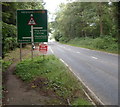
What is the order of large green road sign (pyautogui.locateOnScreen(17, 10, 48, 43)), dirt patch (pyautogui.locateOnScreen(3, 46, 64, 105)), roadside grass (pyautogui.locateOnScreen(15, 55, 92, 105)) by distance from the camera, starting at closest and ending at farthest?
dirt patch (pyautogui.locateOnScreen(3, 46, 64, 105))
roadside grass (pyautogui.locateOnScreen(15, 55, 92, 105))
large green road sign (pyautogui.locateOnScreen(17, 10, 48, 43))

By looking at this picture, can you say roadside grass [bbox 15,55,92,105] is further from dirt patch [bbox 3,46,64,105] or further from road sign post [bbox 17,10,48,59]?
road sign post [bbox 17,10,48,59]

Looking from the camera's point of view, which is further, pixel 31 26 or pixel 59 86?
pixel 31 26

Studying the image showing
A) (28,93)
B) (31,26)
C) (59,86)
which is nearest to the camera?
(28,93)

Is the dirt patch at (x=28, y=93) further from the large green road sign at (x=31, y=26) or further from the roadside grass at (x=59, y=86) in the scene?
the large green road sign at (x=31, y=26)

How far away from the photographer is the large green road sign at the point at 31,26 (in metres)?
13.4

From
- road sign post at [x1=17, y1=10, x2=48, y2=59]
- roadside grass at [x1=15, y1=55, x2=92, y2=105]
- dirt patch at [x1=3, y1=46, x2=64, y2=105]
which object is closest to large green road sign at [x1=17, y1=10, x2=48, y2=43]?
road sign post at [x1=17, y1=10, x2=48, y2=59]

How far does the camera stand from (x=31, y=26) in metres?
13.5

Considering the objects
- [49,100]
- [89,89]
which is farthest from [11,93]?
[89,89]

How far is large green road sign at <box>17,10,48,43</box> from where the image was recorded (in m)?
13.4

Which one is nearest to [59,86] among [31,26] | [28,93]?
[28,93]

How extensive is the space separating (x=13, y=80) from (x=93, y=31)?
37500 millimetres

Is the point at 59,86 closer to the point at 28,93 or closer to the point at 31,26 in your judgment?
the point at 28,93

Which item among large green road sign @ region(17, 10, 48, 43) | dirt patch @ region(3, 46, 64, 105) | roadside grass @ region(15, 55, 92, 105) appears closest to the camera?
dirt patch @ region(3, 46, 64, 105)

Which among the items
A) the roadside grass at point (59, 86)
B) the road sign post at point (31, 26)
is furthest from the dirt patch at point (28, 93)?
the road sign post at point (31, 26)
